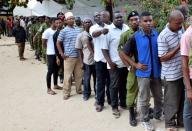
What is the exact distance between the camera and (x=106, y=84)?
26.2 ft

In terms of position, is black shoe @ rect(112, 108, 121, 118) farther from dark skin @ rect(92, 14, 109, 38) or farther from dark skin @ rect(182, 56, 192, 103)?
dark skin @ rect(182, 56, 192, 103)

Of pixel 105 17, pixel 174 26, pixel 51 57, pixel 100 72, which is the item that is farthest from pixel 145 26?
pixel 51 57

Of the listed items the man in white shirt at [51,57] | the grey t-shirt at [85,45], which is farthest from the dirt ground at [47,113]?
the grey t-shirt at [85,45]

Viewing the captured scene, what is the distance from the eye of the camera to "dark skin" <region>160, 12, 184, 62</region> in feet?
18.8

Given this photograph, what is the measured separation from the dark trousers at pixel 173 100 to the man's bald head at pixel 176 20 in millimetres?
785

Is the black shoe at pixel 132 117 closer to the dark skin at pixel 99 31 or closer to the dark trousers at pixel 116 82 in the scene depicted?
the dark trousers at pixel 116 82

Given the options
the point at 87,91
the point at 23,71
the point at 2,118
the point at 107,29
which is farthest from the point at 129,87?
the point at 23,71

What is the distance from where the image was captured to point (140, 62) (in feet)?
20.8

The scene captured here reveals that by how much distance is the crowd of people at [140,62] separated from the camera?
5.86 meters

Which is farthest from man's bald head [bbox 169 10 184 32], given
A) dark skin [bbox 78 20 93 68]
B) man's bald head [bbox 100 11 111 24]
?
dark skin [bbox 78 20 93 68]

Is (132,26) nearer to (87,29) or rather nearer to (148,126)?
(148,126)

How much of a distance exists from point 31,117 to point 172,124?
9.65 feet

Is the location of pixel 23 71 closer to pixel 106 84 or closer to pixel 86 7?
pixel 86 7

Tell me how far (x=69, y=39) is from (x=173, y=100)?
3.39 m
